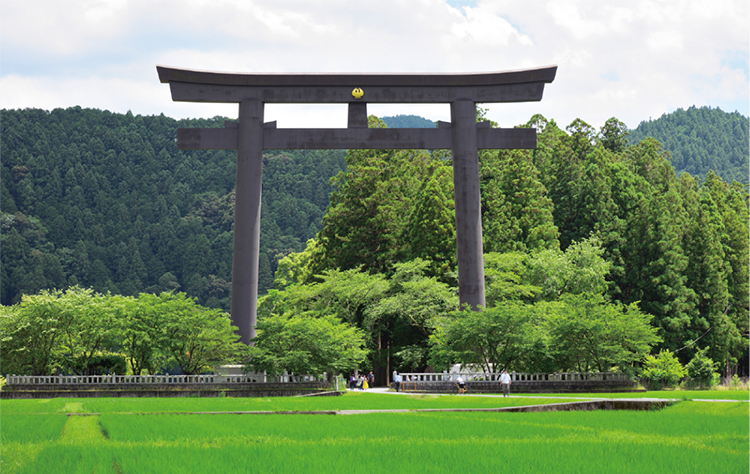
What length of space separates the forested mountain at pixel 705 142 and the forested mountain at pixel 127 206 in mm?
78032

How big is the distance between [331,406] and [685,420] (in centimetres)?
963

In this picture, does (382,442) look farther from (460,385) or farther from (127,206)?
(127,206)

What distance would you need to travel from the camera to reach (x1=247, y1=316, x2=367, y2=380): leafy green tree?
102 ft

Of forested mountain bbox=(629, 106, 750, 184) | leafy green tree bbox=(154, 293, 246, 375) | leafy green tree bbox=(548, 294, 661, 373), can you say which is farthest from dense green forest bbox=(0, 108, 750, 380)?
forested mountain bbox=(629, 106, 750, 184)

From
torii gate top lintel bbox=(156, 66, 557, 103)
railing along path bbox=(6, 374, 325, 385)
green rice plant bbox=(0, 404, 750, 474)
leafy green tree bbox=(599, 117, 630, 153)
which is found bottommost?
green rice plant bbox=(0, 404, 750, 474)

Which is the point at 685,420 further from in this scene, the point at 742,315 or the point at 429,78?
the point at 742,315

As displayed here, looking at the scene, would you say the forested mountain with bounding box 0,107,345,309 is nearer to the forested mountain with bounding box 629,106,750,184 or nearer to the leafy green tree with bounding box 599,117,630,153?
the leafy green tree with bounding box 599,117,630,153

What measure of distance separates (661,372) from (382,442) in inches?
1080

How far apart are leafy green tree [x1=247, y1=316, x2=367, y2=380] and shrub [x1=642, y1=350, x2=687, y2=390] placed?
1464cm

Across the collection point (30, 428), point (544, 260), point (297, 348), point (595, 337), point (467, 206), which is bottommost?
point (30, 428)

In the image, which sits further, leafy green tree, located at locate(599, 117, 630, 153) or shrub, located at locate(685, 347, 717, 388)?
leafy green tree, located at locate(599, 117, 630, 153)

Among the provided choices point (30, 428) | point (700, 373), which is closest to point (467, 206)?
point (700, 373)

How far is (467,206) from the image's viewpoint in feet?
114

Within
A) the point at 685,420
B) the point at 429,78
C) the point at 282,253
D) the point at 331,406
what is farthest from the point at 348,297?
the point at 282,253
